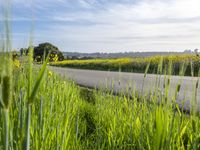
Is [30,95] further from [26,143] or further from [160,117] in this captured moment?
[160,117]

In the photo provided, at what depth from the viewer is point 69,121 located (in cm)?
296

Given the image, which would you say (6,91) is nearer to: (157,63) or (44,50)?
(44,50)

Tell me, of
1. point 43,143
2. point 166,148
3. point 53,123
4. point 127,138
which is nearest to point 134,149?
point 127,138

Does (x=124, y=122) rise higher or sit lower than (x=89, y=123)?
higher

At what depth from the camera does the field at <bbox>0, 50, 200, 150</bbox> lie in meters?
1.02

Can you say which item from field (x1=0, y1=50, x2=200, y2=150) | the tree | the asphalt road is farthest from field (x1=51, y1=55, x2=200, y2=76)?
the tree

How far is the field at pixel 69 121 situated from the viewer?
102 cm

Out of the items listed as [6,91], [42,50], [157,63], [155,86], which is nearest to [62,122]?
[155,86]

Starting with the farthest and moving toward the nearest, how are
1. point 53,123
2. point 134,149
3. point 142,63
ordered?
point 142,63, point 134,149, point 53,123

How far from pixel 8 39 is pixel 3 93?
0.17m

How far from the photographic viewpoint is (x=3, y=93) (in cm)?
94

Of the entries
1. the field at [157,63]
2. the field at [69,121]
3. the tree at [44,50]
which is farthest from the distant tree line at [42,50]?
the field at [157,63]

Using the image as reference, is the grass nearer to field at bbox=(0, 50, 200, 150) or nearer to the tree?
field at bbox=(0, 50, 200, 150)

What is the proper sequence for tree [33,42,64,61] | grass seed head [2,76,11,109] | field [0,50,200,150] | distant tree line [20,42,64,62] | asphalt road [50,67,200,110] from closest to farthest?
grass seed head [2,76,11,109] → field [0,50,200,150] → distant tree line [20,42,64,62] → tree [33,42,64,61] → asphalt road [50,67,200,110]
